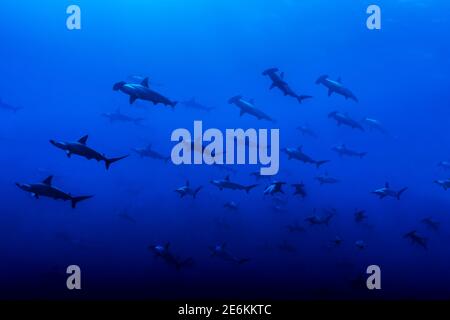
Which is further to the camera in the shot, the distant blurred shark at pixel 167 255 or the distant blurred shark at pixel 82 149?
Result: the distant blurred shark at pixel 167 255

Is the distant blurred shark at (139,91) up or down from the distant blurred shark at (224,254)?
up

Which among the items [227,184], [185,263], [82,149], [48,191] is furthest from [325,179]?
[48,191]

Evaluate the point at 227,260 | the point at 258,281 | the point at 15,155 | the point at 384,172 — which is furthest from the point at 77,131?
the point at 384,172

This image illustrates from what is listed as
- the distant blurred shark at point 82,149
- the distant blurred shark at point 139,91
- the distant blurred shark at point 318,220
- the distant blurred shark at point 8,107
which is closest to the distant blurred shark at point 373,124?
the distant blurred shark at point 318,220

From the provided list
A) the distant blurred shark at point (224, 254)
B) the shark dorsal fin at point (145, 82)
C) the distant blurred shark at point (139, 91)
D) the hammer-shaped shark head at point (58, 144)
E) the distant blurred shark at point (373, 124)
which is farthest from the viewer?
the distant blurred shark at point (373, 124)

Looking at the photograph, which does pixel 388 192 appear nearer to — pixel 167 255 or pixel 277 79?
pixel 277 79

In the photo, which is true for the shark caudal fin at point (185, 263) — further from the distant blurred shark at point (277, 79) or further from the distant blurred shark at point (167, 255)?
the distant blurred shark at point (277, 79)

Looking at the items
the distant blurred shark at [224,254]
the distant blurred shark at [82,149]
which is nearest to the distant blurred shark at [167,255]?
the distant blurred shark at [224,254]

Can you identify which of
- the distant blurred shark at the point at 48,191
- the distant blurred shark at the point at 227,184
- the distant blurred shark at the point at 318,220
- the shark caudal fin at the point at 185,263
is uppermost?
the distant blurred shark at the point at 227,184

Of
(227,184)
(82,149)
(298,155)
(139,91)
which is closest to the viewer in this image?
(82,149)

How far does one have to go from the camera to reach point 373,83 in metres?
5.41

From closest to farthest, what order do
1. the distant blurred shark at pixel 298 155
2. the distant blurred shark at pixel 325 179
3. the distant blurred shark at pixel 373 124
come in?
the distant blurred shark at pixel 298 155, the distant blurred shark at pixel 373 124, the distant blurred shark at pixel 325 179
